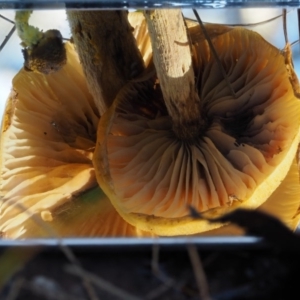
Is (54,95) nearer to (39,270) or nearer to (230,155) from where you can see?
(230,155)

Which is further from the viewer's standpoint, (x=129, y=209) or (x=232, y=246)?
(x=129, y=209)

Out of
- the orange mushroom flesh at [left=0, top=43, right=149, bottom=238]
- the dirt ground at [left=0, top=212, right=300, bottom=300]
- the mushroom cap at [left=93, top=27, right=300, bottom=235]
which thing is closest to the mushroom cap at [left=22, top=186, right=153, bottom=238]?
the orange mushroom flesh at [left=0, top=43, right=149, bottom=238]

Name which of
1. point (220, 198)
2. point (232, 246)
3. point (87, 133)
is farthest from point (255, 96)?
point (232, 246)

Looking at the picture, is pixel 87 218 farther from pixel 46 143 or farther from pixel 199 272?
pixel 199 272

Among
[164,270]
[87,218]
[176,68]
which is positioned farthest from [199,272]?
[87,218]

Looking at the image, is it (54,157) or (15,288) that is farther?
(54,157)

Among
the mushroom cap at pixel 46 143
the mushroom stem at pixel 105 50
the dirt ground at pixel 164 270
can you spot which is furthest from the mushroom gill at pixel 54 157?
the dirt ground at pixel 164 270

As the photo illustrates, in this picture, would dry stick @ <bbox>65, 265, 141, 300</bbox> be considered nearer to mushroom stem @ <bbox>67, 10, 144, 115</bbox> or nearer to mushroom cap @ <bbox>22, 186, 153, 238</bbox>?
mushroom stem @ <bbox>67, 10, 144, 115</bbox>
